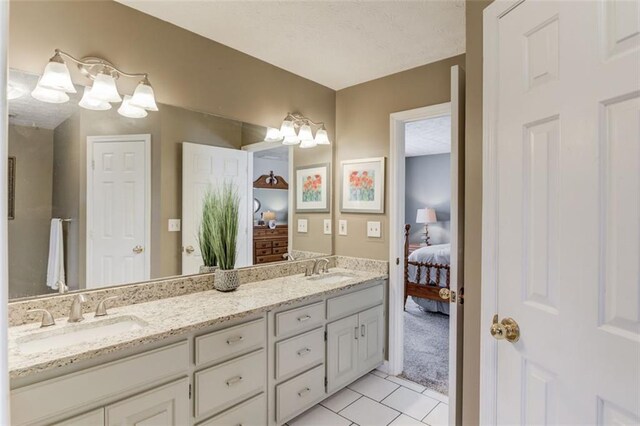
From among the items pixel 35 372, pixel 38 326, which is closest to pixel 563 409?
pixel 35 372

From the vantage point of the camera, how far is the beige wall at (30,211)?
1.45 m

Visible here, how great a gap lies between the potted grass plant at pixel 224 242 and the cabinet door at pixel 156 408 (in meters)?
0.65

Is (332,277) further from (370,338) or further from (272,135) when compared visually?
(272,135)

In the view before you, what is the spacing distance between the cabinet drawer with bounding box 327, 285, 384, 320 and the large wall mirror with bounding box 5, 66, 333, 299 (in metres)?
→ 0.66

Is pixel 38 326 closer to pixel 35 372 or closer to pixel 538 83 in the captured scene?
pixel 35 372

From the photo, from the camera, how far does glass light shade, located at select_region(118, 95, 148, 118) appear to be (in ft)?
5.73

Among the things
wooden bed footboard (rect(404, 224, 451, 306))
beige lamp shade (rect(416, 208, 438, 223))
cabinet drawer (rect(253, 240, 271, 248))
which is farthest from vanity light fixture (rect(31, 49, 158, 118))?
beige lamp shade (rect(416, 208, 438, 223))

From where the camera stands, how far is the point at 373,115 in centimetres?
279

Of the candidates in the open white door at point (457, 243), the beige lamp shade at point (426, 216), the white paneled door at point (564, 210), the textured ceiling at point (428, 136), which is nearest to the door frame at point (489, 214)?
the white paneled door at point (564, 210)

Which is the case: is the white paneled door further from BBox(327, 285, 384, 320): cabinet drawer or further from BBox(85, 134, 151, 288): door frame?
BBox(85, 134, 151, 288): door frame

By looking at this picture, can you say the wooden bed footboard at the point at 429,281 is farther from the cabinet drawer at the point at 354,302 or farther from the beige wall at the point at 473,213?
the beige wall at the point at 473,213

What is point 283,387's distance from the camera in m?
1.91

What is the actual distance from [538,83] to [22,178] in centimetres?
208

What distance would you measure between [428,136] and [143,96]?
4231mm
